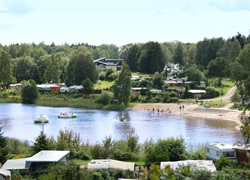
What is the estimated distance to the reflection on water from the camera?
41.9 meters

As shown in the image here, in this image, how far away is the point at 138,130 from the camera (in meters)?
46.7

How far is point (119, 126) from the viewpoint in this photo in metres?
50.0

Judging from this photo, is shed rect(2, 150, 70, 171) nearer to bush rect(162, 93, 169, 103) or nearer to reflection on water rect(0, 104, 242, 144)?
reflection on water rect(0, 104, 242, 144)

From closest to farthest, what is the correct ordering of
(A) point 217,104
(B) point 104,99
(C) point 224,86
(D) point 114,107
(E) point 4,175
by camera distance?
(E) point 4,175, (A) point 217,104, (D) point 114,107, (B) point 104,99, (C) point 224,86

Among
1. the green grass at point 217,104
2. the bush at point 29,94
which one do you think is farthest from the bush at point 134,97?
the bush at point 29,94

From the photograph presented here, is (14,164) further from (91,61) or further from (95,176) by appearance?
(91,61)

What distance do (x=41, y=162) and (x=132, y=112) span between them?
43.8 meters

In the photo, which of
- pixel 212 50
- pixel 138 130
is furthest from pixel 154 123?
pixel 212 50

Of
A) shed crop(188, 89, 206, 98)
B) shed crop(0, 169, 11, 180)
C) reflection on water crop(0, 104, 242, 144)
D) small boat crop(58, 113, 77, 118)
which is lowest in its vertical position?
reflection on water crop(0, 104, 242, 144)

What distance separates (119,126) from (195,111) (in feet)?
57.0

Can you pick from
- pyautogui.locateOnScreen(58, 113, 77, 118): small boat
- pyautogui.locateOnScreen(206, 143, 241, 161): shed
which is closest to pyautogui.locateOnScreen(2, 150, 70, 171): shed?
pyautogui.locateOnScreen(206, 143, 241, 161): shed

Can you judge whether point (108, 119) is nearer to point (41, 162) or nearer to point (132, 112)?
point (132, 112)

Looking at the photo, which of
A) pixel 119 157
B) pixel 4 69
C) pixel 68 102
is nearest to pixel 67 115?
pixel 68 102

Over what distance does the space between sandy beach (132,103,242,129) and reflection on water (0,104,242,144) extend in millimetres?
2279
